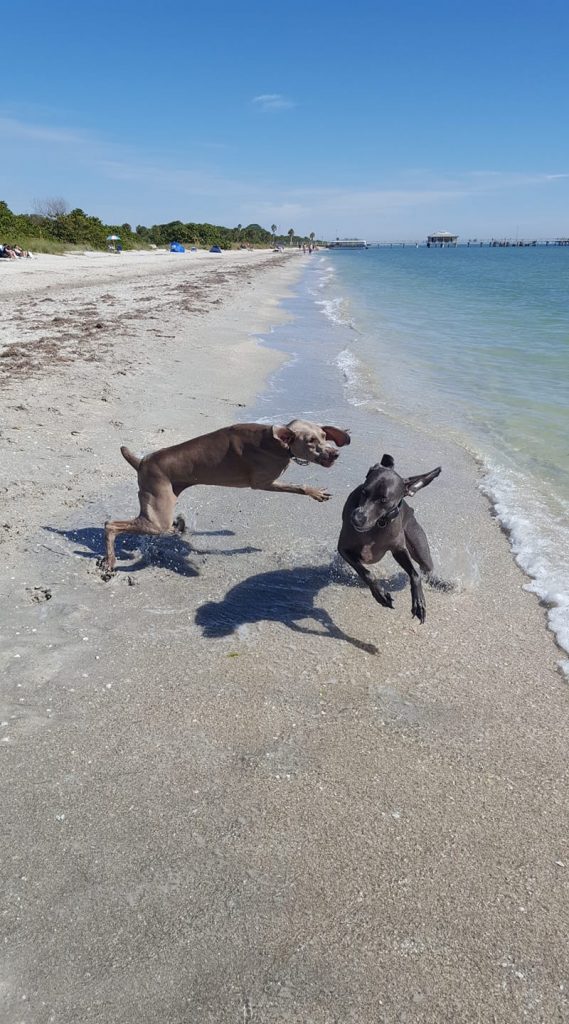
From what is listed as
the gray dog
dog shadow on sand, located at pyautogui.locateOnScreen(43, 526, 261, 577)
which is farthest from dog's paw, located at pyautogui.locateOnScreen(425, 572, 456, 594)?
dog shadow on sand, located at pyautogui.locateOnScreen(43, 526, 261, 577)

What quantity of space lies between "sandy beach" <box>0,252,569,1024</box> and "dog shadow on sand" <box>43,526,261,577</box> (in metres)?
0.04

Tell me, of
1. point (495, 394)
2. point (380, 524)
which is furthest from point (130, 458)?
point (495, 394)

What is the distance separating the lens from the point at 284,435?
5.15 metres

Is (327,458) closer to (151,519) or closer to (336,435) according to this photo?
(336,435)

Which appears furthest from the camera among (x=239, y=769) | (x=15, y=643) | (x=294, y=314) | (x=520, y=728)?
(x=294, y=314)

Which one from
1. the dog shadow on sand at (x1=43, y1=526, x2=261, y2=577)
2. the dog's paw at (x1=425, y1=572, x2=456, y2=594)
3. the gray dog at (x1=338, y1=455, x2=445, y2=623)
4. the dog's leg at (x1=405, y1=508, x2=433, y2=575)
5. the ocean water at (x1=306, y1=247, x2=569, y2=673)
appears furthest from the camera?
the ocean water at (x1=306, y1=247, x2=569, y2=673)

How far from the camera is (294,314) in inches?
1020

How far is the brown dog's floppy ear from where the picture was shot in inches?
199

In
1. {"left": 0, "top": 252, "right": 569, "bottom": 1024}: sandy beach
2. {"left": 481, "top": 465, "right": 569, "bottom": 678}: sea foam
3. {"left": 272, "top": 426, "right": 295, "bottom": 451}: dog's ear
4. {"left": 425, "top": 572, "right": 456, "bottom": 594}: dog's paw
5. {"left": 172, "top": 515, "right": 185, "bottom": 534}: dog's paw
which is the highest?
{"left": 272, "top": 426, "right": 295, "bottom": 451}: dog's ear

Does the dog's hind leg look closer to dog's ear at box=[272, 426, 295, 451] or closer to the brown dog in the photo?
the brown dog

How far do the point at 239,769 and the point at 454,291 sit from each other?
4402 cm

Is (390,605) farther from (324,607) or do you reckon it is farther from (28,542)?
(28,542)

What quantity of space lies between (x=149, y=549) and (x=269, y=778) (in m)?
3.11

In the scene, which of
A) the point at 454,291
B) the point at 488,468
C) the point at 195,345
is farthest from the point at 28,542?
the point at 454,291
